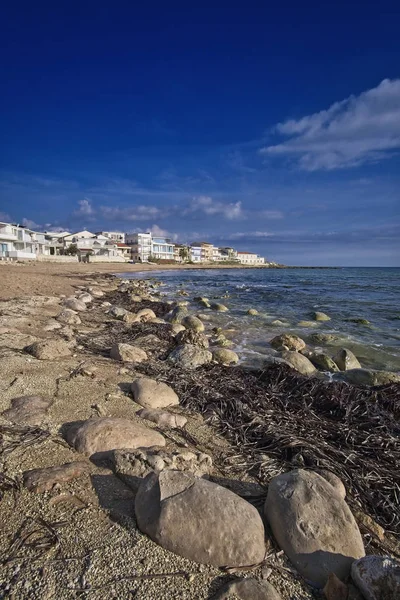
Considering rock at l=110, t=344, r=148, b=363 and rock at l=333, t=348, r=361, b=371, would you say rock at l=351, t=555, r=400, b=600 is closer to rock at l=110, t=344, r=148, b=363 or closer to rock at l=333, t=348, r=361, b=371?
rock at l=110, t=344, r=148, b=363

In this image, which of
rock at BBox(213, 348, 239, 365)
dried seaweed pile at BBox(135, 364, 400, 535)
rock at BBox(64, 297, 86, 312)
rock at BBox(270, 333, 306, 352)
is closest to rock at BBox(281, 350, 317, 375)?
dried seaweed pile at BBox(135, 364, 400, 535)

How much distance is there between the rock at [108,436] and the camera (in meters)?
2.51

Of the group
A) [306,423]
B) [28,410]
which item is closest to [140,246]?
[28,410]

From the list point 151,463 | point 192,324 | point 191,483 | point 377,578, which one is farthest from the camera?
point 192,324

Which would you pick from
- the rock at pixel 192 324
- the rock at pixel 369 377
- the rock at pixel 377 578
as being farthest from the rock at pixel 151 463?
the rock at pixel 192 324

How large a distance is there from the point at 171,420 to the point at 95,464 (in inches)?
40.2

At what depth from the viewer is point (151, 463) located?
2316 mm

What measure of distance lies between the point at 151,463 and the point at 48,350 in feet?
10.3

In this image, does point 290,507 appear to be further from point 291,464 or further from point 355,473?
point 355,473

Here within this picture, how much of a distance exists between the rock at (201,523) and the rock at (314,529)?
0.51ft

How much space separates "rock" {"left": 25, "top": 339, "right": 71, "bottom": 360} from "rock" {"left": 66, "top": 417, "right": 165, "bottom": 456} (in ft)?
7.23

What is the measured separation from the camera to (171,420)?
3268mm

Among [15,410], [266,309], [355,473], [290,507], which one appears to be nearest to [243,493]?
[290,507]

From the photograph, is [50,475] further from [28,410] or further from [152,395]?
[152,395]
